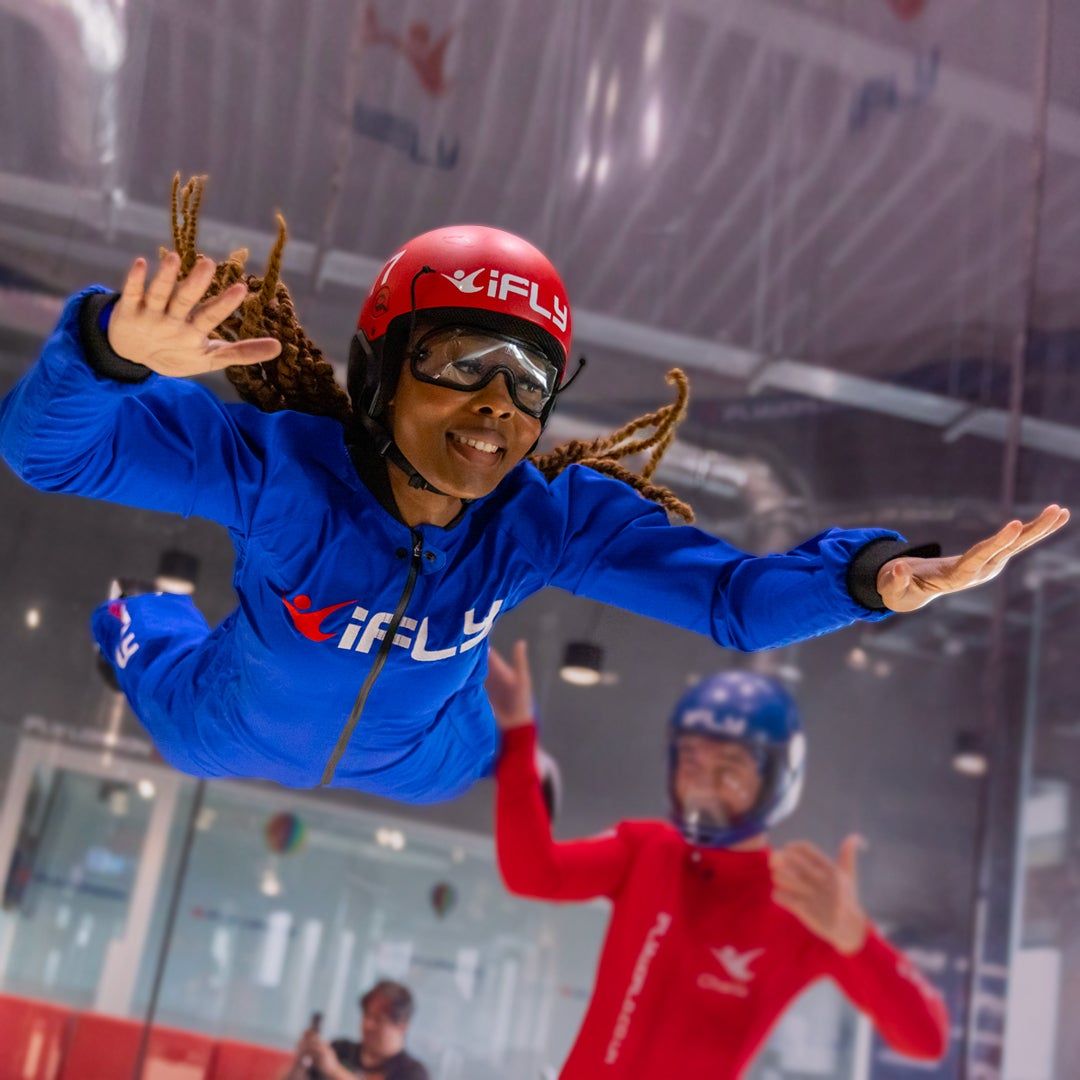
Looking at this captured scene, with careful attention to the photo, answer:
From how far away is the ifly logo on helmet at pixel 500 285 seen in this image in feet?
4.48

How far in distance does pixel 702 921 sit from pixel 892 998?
0.41 meters

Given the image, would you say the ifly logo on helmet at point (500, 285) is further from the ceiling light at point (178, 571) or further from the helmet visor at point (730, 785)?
the ceiling light at point (178, 571)

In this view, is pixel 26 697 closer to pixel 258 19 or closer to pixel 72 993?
pixel 72 993

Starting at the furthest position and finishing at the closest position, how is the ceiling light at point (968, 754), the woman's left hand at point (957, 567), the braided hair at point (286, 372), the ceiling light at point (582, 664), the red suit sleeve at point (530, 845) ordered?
the ceiling light at point (968, 754)
the ceiling light at point (582, 664)
the red suit sleeve at point (530, 845)
the braided hair at point (286, 372)
the woman's left hand at point (957, 567)

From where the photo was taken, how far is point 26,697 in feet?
9.49

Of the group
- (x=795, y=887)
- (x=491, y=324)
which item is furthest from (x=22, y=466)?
(x=795, y=887)

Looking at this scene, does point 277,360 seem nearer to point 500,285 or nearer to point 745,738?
point 500,285

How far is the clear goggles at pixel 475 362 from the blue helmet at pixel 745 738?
4.50 feet

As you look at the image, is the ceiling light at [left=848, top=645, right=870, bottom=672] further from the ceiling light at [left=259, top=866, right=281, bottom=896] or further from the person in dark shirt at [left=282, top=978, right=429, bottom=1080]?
the ceiling light at [left=259, top=866, right=281, bottom=896]

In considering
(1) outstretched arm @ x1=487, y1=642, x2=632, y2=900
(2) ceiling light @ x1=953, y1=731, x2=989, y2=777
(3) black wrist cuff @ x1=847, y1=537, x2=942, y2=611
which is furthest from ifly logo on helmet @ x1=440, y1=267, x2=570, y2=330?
(2) ceiling light @ x1=953, y1=731, x2=989, y2=777

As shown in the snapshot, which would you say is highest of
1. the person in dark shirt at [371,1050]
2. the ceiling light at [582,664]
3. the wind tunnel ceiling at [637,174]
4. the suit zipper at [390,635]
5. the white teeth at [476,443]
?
the wind tunnel ceiling at [637,174]

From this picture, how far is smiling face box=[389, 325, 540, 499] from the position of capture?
134cm

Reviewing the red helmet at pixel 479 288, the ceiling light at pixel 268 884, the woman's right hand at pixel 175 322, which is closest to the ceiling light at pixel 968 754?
the ceiling light at pixel 268 884

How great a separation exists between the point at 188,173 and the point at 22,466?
2044 mm
